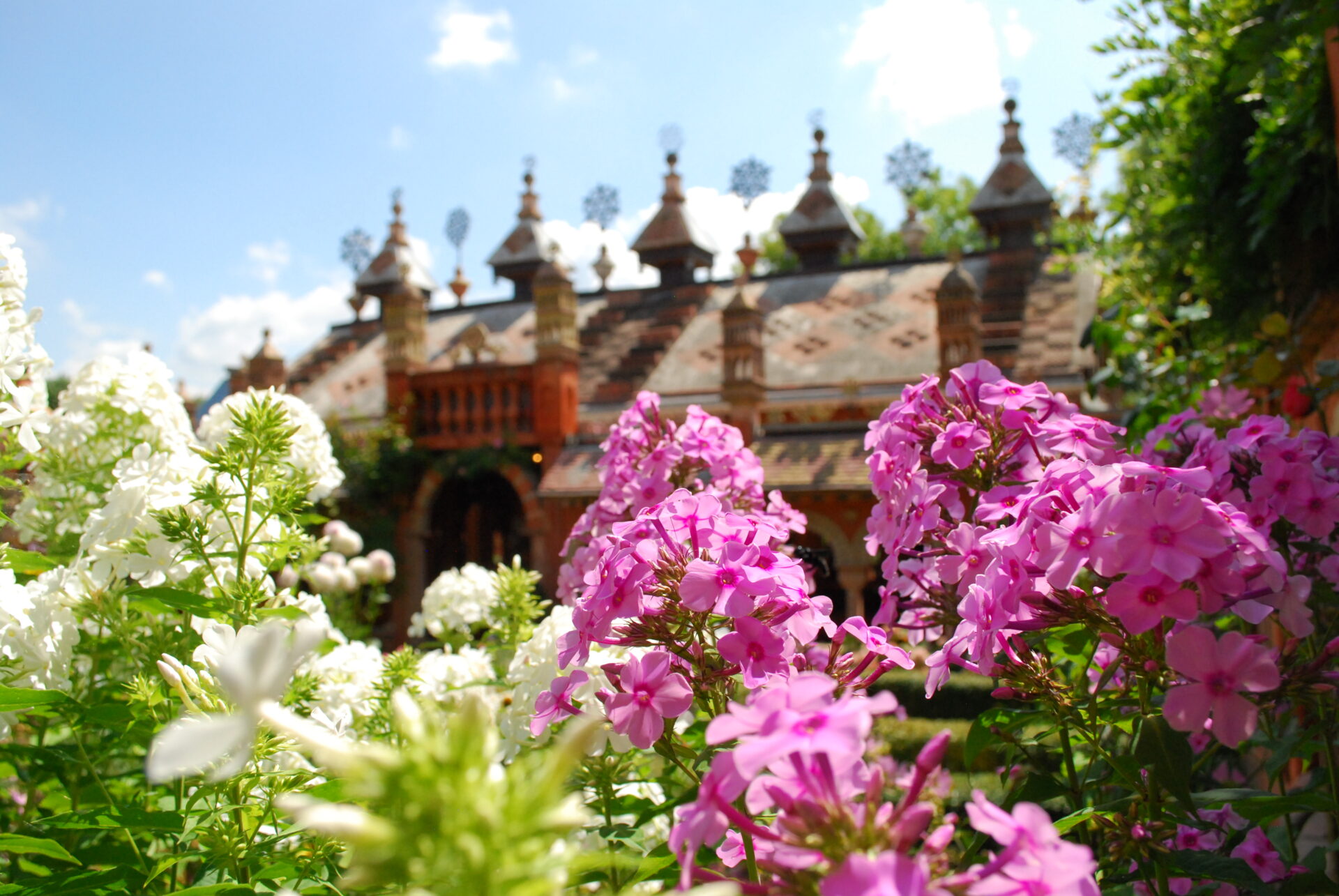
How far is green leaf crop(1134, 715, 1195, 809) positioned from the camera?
47.9 inches

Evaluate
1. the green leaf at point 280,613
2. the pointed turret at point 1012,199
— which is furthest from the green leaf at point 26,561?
the pointed turret at point 1012,199

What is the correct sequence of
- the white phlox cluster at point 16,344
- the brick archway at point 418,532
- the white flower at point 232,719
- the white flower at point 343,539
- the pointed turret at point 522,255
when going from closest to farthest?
the white flower at point 232,719 < the white phlox cluster at point 16,344 < the white flower at point 343,539 < the brick archway at point 418,532 < the pointed turret at point 522,255

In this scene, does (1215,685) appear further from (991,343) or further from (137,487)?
(991,343)

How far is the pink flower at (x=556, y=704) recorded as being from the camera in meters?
1.34

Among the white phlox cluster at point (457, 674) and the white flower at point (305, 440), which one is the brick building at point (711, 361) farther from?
the white flower at point (305, 440)

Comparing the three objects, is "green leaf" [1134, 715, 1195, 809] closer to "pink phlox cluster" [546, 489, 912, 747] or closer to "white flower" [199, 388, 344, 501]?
"pink phlox cluster" [546, 489, 912, 747]

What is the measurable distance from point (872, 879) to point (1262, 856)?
61.3 inches

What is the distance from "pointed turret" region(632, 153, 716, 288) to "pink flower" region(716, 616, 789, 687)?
61.0ft

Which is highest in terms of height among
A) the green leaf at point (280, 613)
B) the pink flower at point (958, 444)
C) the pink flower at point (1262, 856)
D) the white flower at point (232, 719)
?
the pink flower at point (958, 444)

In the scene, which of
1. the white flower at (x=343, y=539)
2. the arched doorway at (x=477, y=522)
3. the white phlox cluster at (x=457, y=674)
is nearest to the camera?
the white phlox cluster at (x=457, y=674)

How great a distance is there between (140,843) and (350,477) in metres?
13.8

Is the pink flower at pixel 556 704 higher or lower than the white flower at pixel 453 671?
higher

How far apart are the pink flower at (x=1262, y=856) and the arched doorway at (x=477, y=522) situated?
15.1 meters

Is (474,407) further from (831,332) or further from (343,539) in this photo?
(343,539)
